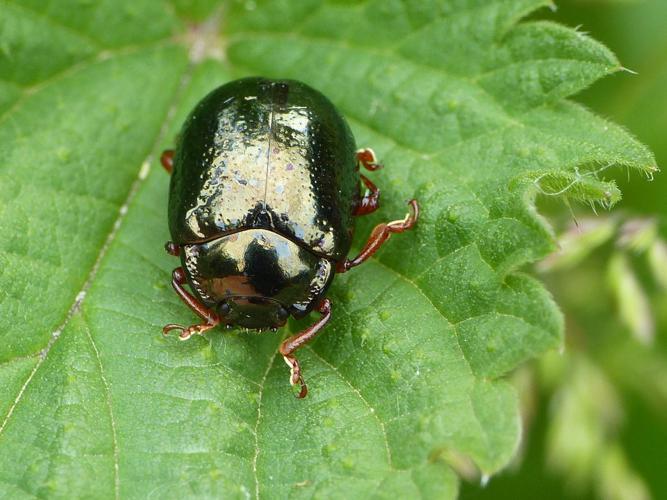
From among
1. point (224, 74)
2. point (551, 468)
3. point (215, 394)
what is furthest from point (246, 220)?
point (551, 468)

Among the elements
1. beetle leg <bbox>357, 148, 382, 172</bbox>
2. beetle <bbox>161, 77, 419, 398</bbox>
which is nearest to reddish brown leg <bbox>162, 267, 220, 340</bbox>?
beetle <bbox>161, 77, 419, 398</bbox>

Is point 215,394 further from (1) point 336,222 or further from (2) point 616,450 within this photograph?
(2) point 616,450

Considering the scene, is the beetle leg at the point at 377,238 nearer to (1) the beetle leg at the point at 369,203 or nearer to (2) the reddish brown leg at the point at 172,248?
(1) the beetle leg at the point at 369,203

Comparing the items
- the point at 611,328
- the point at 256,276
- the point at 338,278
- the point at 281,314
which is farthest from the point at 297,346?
the point at 611,328

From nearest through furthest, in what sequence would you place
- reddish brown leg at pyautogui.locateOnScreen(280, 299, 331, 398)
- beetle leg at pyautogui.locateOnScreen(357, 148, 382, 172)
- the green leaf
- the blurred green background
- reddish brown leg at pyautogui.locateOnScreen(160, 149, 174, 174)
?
the green leaf → reddish brown leg at pyautogui.locateOnScreen(280, 299, 331, 398) → beetle leg at pyautogui.locateOnScreen(357, 148, 382, 172) → reddish brown leg at pyautogui.locateOnScreen(160, 149, 174, 174) → the blurred green background

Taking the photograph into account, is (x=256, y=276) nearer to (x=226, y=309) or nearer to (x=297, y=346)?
(x=226, y=309)

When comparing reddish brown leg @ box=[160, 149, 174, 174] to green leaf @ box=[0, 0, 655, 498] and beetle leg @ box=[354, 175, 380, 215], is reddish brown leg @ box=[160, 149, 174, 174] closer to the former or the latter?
green leaf @ box=[0, 0, 655, 498]

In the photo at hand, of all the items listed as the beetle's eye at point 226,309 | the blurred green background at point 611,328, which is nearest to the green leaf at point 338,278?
the beetle's eye at point 226,309

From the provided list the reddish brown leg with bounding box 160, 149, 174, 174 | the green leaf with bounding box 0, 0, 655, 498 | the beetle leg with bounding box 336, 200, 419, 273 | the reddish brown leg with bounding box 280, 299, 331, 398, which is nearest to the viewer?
the green leaf with bounding box 0, 0, 655, 498
